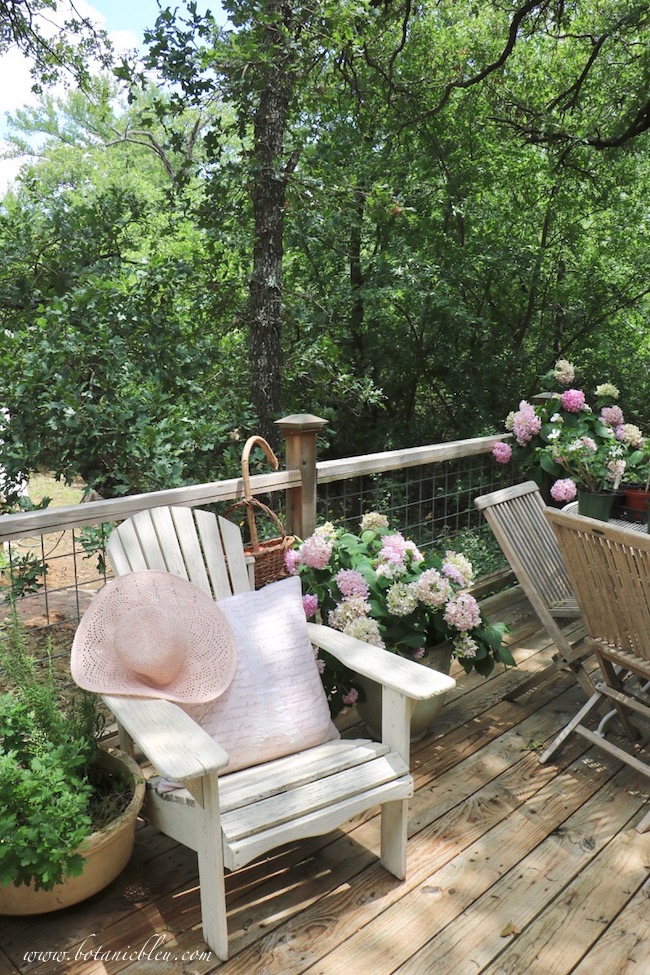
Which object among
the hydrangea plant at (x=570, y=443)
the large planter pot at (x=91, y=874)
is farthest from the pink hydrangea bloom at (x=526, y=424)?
the large planter pot at (x=91, y=874)

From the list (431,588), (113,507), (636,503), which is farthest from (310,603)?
(636,503)

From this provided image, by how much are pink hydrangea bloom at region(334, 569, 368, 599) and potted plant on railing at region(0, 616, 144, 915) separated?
0.88 m

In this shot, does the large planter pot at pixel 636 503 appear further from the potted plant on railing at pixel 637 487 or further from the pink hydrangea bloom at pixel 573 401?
the pink hydrangea bloom at pixel 573 401

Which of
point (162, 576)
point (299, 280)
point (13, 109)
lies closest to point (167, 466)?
point (162, 576)

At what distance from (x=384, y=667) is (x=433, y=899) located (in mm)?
600

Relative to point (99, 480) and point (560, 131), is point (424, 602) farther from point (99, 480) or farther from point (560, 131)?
point (560, 131)

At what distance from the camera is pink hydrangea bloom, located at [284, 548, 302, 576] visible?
8.91 ft

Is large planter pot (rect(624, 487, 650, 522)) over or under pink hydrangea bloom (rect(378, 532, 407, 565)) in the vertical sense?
over

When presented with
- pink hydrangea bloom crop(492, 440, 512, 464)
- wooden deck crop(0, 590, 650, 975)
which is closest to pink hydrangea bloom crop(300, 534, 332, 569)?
wooden deck crop(0, 590, 650, 975)

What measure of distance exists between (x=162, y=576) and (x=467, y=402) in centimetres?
608

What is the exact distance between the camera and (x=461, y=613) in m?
2.63

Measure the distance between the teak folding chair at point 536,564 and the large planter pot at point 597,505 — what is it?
9.2 inches

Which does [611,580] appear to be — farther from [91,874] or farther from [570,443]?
[91,874]

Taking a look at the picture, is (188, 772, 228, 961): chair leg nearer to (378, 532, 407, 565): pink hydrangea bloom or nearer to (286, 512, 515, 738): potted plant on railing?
(286, 512, 515, 738): potted plant on railing
